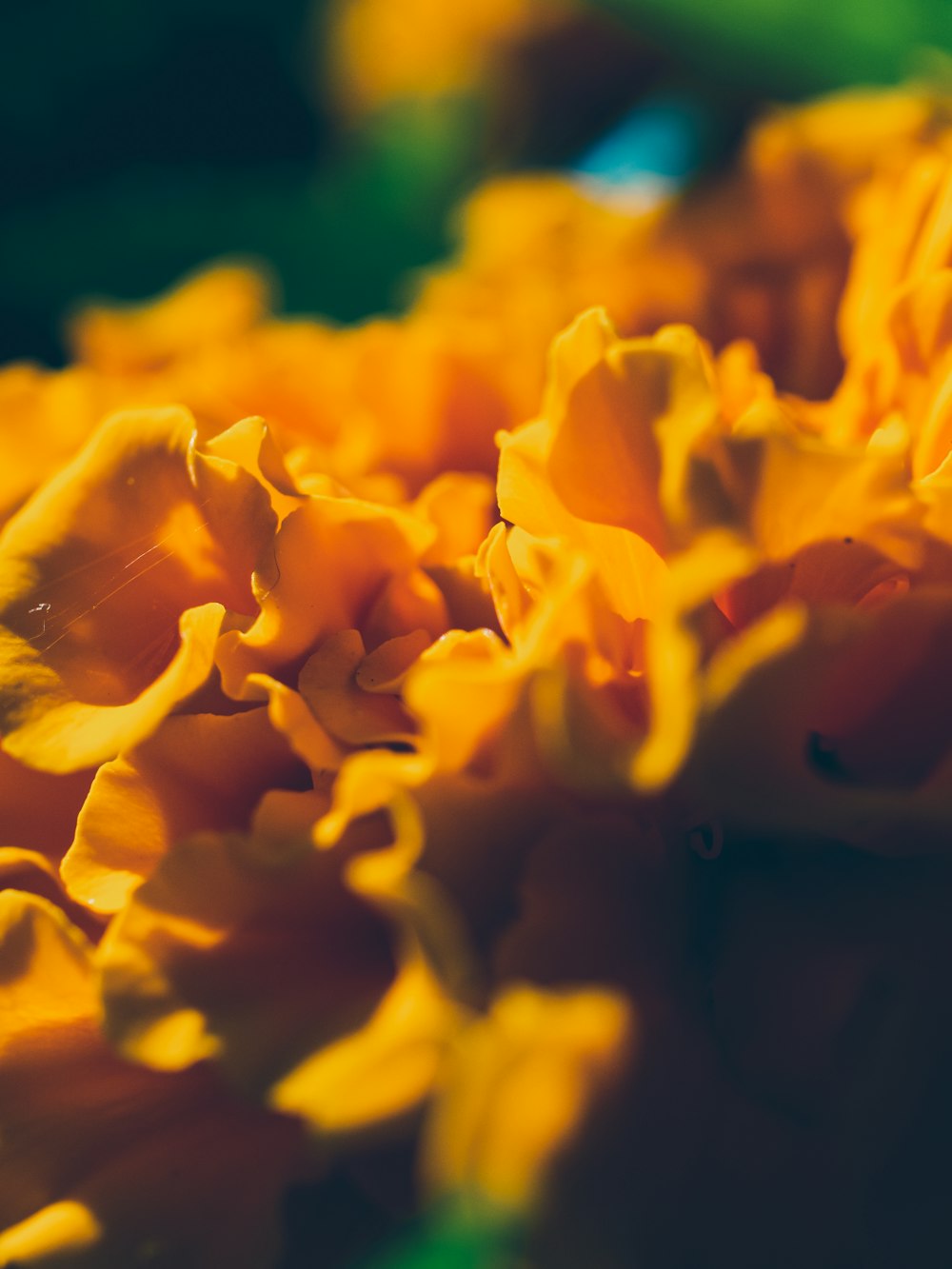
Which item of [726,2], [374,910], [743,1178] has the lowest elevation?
[743,1178]

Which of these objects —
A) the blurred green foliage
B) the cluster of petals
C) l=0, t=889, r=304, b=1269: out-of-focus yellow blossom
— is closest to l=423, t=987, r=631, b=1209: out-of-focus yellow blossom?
the cluster of petals

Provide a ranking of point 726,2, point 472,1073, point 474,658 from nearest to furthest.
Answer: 1. point 472,1073
2. point 474,658
3. point 726,2

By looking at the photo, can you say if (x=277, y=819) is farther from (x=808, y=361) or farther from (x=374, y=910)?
(x=808, y=361)

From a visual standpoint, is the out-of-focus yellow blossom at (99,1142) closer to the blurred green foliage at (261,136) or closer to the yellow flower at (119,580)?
the yellow flower at (119,580)

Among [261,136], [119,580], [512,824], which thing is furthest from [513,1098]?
[261,136]

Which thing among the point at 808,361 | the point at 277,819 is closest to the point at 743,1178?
the point at 277,819

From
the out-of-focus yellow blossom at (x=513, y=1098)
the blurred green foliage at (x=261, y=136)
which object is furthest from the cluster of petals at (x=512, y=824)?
the blurred green foliage at (x=261, y=136)

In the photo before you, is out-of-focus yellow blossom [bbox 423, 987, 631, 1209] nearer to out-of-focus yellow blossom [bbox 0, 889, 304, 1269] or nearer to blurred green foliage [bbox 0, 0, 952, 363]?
out-of-focus yellow blossom [bbox 0, 889, 304, 1269]

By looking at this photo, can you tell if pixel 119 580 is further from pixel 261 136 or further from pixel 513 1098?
pixel 261 136
